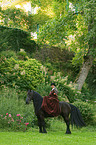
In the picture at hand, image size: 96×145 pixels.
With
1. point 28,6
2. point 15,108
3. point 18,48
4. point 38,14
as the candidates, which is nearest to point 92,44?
point 18,48

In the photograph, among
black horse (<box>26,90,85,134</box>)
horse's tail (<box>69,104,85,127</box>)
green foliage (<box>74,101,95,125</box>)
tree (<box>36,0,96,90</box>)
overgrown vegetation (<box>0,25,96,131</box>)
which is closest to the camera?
black horse (<box>26,90,85,134</box>)

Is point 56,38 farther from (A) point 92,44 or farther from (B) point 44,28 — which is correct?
(A) point 92,44

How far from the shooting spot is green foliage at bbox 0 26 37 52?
19.2 metres

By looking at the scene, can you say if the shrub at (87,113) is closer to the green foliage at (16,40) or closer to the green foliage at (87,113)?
the green foliage at (87,113)

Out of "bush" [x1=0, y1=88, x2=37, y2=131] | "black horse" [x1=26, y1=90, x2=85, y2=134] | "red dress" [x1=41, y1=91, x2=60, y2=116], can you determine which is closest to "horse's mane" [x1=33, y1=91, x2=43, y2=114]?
"black horse" [x1=26, y1=90, x2=85, y2=134]

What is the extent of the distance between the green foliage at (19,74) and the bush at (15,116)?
2078 mm

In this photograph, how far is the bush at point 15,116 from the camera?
999 centimetres

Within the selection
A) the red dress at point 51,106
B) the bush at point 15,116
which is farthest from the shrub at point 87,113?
the red dress at point 51,106

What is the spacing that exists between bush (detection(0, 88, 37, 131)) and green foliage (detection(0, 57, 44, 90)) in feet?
6.82

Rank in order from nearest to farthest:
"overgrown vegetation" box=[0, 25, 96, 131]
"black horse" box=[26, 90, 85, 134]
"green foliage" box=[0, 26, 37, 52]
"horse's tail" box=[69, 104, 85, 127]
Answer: "black horse" box=[26, 90, 85, 134]
"horse's tail" box=[69, 104, 85, 127]
"overgrown vegetation" box=[0, 25, 96, 131]
"green foliage" box=[0, 26, 37, 52]

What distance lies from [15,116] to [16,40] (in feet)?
33.2

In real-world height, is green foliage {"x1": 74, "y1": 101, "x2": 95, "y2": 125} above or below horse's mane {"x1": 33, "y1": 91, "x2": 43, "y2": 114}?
below

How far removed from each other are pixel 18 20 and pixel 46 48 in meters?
8.39

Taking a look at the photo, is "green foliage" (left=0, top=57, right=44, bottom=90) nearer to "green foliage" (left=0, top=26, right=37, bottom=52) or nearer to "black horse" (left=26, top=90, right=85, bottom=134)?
"green foliage" (left=0, top=26, right=37, bottom=52)
